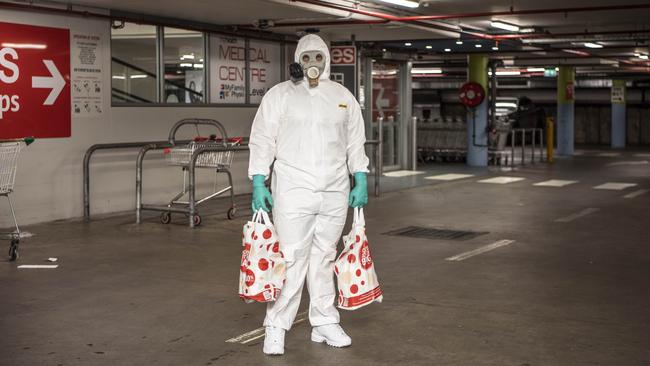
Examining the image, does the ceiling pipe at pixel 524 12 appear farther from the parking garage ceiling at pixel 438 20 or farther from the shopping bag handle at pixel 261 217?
the shopping bag handle at pixel 261 217

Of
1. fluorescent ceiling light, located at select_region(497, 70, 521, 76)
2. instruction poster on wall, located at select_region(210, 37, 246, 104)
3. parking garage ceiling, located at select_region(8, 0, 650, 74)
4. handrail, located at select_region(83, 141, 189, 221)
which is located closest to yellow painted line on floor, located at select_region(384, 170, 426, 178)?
parking garage ceiling, located at select_region(8, 0, 650, 74)

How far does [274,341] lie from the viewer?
527cm

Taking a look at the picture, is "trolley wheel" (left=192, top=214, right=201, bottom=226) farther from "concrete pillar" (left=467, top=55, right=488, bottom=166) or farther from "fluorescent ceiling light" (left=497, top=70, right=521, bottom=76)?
"fluorescent ceiling light" (left=497, top=70, right=521, bottom=76)

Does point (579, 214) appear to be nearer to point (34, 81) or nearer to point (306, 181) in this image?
point (34, 81)

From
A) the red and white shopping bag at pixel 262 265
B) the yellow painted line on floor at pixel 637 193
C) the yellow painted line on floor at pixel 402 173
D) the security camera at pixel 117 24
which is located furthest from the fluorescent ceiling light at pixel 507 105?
the red and white shopping bag at pixel 262 265

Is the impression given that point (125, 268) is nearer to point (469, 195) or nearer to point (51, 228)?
point (51, 228)

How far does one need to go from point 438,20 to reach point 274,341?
9.57 meters

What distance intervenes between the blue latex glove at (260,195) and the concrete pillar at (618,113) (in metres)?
30.4

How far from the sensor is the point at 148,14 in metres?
12.7

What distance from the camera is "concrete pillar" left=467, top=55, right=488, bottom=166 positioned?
2202 centimetres

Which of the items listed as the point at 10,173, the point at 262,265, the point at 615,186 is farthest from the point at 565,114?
the point at 262,265

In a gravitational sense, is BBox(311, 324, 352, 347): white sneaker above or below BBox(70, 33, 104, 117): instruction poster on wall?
below

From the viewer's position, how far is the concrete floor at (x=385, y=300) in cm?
532

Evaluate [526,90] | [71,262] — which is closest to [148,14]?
[71,262]
